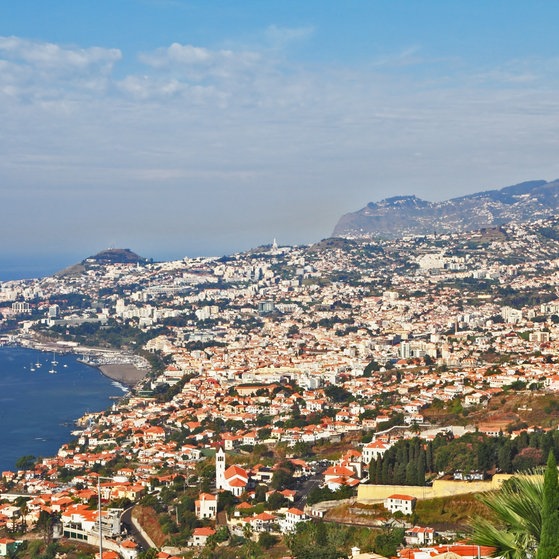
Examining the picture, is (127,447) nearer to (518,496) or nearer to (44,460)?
(44,460)

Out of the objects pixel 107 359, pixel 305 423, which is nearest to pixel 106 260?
pixel 107 359

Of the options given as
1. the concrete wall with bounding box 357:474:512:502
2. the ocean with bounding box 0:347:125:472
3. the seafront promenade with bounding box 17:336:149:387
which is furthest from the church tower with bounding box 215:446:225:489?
the seafront promenade with bounding box 17:336:149:387

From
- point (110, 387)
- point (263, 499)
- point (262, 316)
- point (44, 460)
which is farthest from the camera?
point (262, 316)

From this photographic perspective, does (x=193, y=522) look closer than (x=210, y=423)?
Yes

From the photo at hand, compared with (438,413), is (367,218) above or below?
above

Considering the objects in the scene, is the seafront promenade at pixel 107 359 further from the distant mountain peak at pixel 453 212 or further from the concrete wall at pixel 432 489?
the distant mountain peak at pixel 453 212

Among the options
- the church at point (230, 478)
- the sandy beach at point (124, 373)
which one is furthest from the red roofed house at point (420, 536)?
the sandy beach at point (124, 373)

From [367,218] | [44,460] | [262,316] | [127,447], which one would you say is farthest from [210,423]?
[367,218]

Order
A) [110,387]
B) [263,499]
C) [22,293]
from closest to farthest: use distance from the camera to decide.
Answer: [263,499] → [110,387] → [22,293]
